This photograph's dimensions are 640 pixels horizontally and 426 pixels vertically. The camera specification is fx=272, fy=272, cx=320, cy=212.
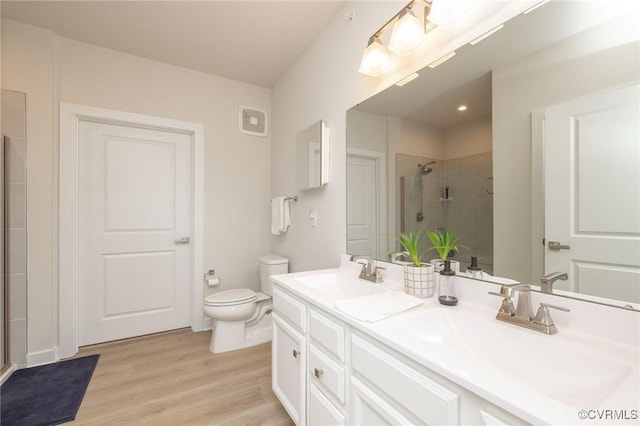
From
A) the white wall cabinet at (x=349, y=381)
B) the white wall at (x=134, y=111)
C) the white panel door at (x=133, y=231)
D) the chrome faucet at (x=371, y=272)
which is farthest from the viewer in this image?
the white panel door at (x=133, y=231)

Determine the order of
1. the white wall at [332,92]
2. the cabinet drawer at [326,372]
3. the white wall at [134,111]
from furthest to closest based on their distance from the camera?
the white wall at [134,111], the white wall at [332,92], the cabinet drawer at [326,372]

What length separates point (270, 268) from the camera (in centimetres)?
248

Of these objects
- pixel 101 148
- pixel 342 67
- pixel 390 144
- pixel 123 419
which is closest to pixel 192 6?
pixel 342 67

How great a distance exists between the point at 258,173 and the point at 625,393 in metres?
2.81

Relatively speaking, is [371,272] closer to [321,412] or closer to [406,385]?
[321,412]

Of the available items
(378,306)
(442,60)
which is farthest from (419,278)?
(442,60)

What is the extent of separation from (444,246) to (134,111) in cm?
269

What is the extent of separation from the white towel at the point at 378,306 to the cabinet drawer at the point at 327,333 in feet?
0.26

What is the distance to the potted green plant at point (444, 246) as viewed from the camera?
3.82 ft

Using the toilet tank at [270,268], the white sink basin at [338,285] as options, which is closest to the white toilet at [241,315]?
the toilet tank at [270,268]

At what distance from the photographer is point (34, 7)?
181 cm

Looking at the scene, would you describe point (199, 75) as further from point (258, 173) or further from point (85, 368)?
point (85, 368)

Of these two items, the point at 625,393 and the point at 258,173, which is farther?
the point at 258,173

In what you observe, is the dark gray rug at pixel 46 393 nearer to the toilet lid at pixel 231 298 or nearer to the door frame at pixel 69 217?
the door frame at pixel 69 217
